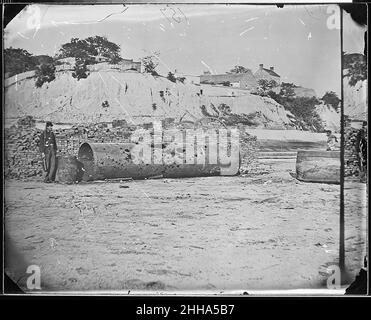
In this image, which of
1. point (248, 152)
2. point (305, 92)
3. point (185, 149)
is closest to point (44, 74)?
point (185, 149)

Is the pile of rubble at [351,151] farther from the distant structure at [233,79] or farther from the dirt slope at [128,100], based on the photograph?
the distant structure at [233,79]

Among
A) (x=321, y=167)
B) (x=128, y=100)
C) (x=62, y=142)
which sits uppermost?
(x=128, y=100)

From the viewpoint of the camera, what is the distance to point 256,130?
207cm

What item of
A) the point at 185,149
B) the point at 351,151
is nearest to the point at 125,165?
the point at 185,149

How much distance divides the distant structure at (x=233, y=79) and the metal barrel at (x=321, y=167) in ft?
1.12

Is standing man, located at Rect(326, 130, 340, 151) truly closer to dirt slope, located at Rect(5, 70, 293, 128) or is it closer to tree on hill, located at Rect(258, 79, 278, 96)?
dirt slope, located at Rect(5, 70, 293, 128)

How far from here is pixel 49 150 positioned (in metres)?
2.05

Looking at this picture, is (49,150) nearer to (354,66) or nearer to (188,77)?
(188,77)

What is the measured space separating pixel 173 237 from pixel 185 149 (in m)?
0.34

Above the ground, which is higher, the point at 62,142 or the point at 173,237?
the point at 62,142

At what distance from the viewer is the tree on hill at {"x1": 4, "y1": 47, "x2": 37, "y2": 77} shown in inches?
79.7

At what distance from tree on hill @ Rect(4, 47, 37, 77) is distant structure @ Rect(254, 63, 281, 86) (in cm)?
87

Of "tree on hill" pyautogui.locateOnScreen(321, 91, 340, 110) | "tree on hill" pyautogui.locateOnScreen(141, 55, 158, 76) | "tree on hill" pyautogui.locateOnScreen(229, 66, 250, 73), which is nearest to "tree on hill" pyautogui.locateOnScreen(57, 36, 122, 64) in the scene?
"tree on hill" pyautogui.locateOnScreen(141, 55, 158, 76)
